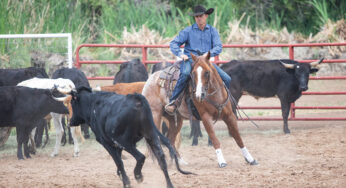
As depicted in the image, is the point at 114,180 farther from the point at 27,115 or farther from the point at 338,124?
the point at 338,124

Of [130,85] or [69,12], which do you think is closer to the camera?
[130,85]

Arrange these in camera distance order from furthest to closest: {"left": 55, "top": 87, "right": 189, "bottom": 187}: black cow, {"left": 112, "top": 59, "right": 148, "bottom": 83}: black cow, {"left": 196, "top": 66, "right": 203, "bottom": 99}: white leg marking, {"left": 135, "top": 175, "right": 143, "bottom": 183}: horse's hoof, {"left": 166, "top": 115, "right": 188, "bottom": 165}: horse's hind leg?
{"left": 112, "top": 59, "right": 148, "bottom": 83}: black cow < {"left": 166, "top": 115, "right": 188, "bottom": 165}: horse's hind leg < {"left": 196, "top": 66, "right": 203, "bottom": 99}: white leg marking < {"left": 135, "top": 175, "right": 143, "bottom": 183}: horse's hoof < {"left": 55, "top": 87, "right": 189, "bottom": 187}: black cow

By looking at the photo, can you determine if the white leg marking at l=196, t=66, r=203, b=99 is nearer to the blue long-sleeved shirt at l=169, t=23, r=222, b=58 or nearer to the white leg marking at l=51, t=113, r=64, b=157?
the blue long-sleeved shirt at l=169, t=23, r=222, b=58

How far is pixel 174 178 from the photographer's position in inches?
297

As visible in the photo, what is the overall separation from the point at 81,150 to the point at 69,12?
36.9ft

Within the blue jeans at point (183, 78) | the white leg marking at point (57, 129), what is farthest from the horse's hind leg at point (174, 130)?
the white leg marking at point (57, 129)

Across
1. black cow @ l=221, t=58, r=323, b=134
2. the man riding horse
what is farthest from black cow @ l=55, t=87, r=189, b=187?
black cow @ l=221, t=58, r=323, b=134

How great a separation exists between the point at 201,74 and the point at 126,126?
5.33ft

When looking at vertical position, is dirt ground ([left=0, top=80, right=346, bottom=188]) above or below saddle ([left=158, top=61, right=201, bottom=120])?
below

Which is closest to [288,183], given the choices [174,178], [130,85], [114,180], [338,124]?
[174,178]

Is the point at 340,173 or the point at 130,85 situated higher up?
Result: the point at 130,85

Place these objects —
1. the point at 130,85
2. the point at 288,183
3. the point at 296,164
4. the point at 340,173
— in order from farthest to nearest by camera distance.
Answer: the point at 130,85
the point at 296,164
the point at 340,173
the point at 288,183

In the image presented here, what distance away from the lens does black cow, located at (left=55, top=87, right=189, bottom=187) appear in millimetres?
6793

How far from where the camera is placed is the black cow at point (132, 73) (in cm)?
1166
